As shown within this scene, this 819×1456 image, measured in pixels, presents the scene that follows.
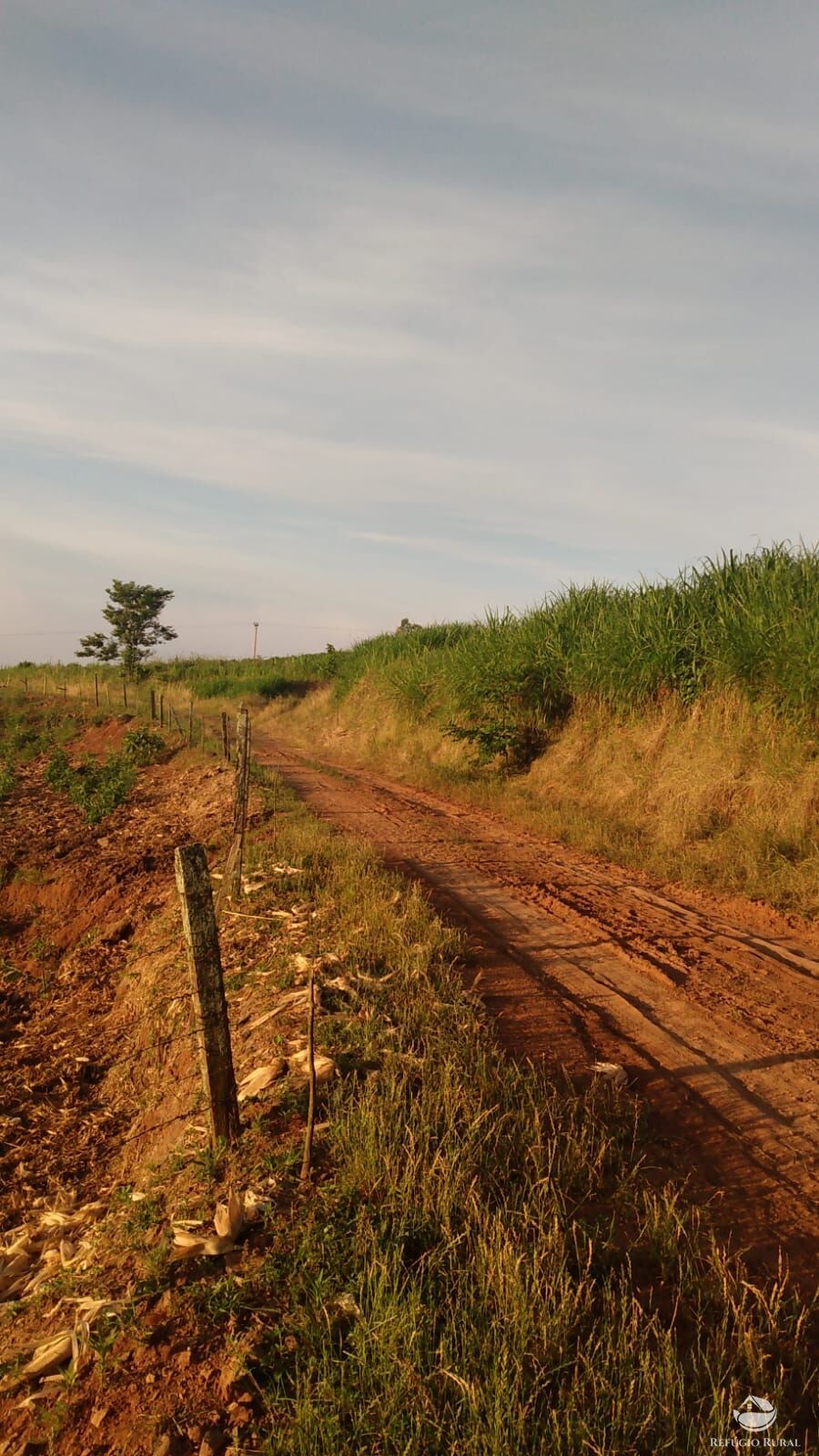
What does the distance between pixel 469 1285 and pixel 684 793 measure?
25.9ft

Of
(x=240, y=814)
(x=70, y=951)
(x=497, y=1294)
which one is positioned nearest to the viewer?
(x=497, y=1294)

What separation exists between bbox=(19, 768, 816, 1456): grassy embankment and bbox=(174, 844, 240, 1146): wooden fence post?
176mm

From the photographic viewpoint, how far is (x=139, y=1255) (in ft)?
10.6

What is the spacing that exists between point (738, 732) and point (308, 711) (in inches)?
775

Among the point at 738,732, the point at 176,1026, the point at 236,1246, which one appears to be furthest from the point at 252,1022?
the point at 738,732

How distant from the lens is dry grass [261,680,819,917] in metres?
7.95

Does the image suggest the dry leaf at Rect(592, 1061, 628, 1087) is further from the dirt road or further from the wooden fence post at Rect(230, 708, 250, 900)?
the wooden fence post at Rect(230, 708, 250, 900)

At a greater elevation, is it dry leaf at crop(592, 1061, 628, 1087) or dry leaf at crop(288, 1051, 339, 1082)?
dry leaf at crop(288, 1051, 339, 1082)

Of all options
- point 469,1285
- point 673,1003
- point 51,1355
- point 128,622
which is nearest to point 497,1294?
point 469,1285

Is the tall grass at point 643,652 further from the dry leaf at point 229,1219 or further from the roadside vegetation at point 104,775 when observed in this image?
the dry leaf at point 229,1219

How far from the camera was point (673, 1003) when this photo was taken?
5.31 meters

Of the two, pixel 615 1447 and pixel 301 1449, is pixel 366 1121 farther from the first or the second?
pixel 615 1447

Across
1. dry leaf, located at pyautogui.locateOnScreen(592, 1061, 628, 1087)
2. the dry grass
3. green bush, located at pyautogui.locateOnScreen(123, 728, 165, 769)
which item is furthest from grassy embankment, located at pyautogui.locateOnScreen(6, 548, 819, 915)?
green bush, located at pyautogui.locateOnScreen(123, 728, 165, 769)

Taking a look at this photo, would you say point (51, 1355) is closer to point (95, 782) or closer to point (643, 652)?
point (643, 652)
